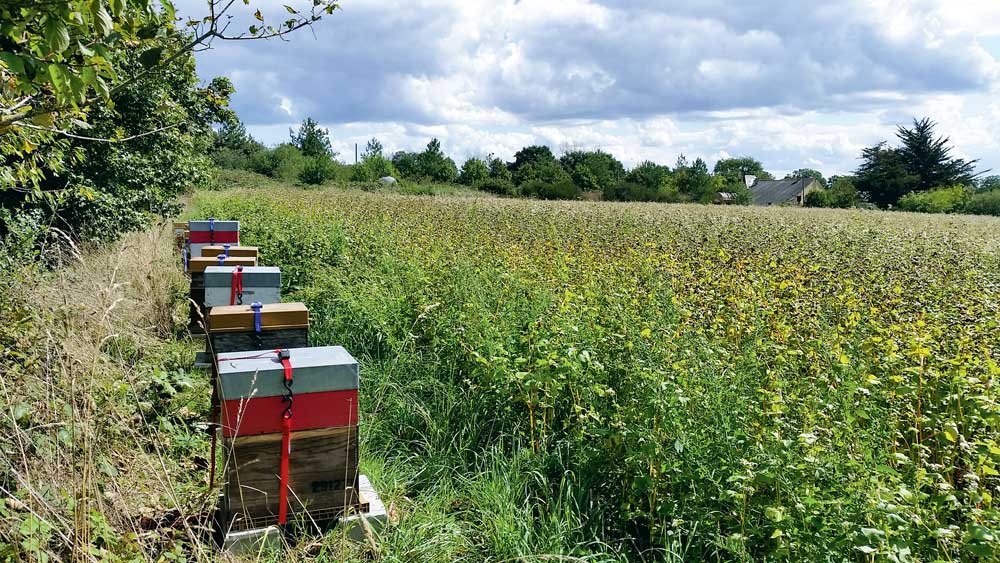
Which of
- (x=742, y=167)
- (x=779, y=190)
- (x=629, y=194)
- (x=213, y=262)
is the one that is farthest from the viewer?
(x=742, y=167)

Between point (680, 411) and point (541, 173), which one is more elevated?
point (541, 173)

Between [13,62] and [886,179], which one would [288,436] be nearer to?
[13,62]

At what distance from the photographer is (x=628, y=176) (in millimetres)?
60875

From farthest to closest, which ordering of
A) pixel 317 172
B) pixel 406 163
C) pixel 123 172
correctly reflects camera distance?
pixel 406 163
pixel 317 172
pixel 123 172

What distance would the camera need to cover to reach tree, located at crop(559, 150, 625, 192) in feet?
194

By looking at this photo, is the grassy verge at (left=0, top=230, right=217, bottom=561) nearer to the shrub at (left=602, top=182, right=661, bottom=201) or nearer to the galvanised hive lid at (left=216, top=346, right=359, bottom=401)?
the galvanised hive lid at (left=216, top=346, right=359, bottom=401)

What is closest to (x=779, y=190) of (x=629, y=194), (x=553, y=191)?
(x=629, y=194)

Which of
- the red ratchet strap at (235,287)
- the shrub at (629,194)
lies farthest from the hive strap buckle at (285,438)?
the shrub at (629,194)

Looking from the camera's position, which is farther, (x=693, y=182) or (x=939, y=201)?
(x=693, y=182)

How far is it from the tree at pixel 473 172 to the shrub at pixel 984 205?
1297 inches

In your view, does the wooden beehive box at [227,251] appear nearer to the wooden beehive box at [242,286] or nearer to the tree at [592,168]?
the wooden beehive box at [242,286]

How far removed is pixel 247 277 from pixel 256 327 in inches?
59.9

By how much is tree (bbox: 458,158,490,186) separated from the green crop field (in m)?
48.9

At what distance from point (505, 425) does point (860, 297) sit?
11.3ft
